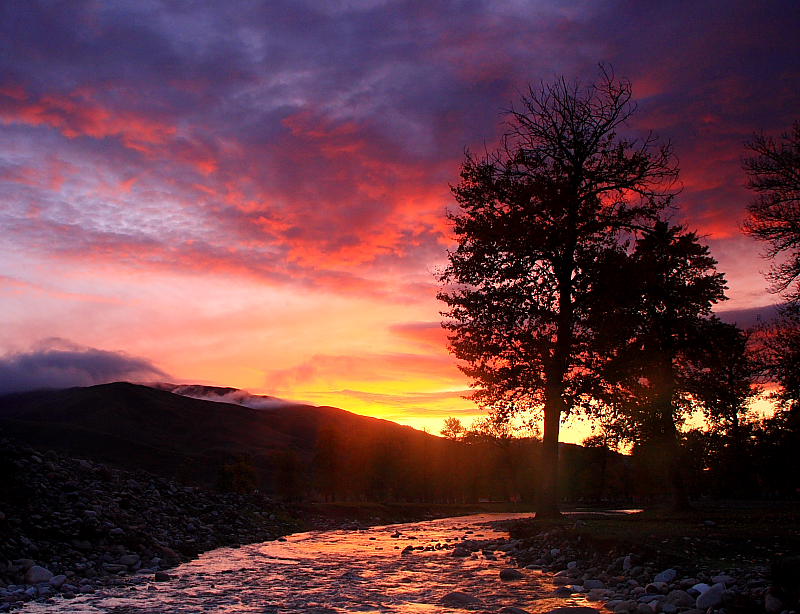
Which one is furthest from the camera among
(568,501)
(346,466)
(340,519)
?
(568,501)

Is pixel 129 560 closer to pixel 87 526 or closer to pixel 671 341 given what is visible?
pixel 87 526

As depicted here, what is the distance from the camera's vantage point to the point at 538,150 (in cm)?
2680

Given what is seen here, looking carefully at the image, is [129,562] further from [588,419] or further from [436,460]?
[436,460]

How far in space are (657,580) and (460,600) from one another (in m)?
4.12

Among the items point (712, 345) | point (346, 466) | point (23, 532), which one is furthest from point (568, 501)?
point (23, 532)

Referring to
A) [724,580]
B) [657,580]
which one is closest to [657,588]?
[657,580]

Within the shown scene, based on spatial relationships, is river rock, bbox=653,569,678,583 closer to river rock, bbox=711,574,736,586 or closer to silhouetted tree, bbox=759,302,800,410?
river rock, bbox=711,574,736,586

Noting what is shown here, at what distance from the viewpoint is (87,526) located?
18.3m

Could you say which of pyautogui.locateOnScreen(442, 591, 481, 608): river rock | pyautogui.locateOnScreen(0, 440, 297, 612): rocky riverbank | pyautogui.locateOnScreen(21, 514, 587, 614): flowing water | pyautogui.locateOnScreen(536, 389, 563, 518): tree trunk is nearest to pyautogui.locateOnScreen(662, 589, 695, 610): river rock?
pyautogui.locateOnScreen(21, 514, 587, 614): flowing water

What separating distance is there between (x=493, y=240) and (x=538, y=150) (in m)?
4.76

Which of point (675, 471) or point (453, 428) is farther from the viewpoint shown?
point (453, 428)

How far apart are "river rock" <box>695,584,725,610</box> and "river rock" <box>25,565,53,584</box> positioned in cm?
1370

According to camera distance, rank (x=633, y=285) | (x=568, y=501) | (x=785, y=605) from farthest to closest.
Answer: (x=568, y=501) < (x=633, y=285) < (x=785, y=605)

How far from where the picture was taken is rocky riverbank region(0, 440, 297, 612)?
1420cm
